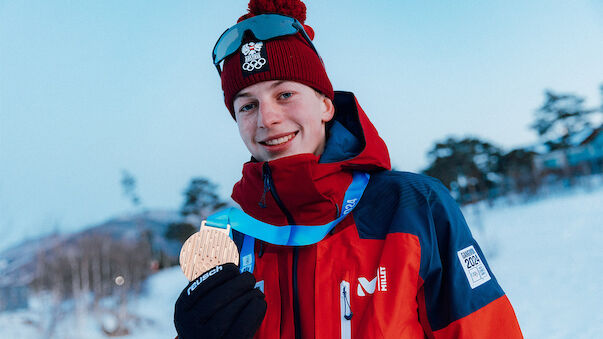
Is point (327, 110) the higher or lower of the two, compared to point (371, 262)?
higher

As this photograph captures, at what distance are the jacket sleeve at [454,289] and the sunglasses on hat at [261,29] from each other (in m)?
1.01

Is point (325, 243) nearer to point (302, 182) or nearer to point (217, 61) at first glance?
point (302, 182)

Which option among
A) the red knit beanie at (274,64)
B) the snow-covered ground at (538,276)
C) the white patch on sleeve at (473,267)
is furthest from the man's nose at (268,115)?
the snow-covered ground at (538,276)

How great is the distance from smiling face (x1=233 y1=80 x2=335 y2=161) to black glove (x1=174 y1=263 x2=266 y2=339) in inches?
20.2

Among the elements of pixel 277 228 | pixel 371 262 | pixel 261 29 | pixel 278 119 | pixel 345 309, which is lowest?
pixel 345 309

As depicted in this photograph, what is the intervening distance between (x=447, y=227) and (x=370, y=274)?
12.7 inches

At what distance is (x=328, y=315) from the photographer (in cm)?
122

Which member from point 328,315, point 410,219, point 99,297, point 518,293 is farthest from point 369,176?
point 99,297

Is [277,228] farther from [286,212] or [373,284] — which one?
[373,284]

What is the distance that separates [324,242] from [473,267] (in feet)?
1.76

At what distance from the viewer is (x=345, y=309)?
1219 mm

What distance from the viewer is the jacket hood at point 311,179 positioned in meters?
1.31

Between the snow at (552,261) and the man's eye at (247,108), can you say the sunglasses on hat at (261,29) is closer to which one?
the man's eye at (247,108)

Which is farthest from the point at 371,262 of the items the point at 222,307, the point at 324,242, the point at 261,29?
the point at 261,29
